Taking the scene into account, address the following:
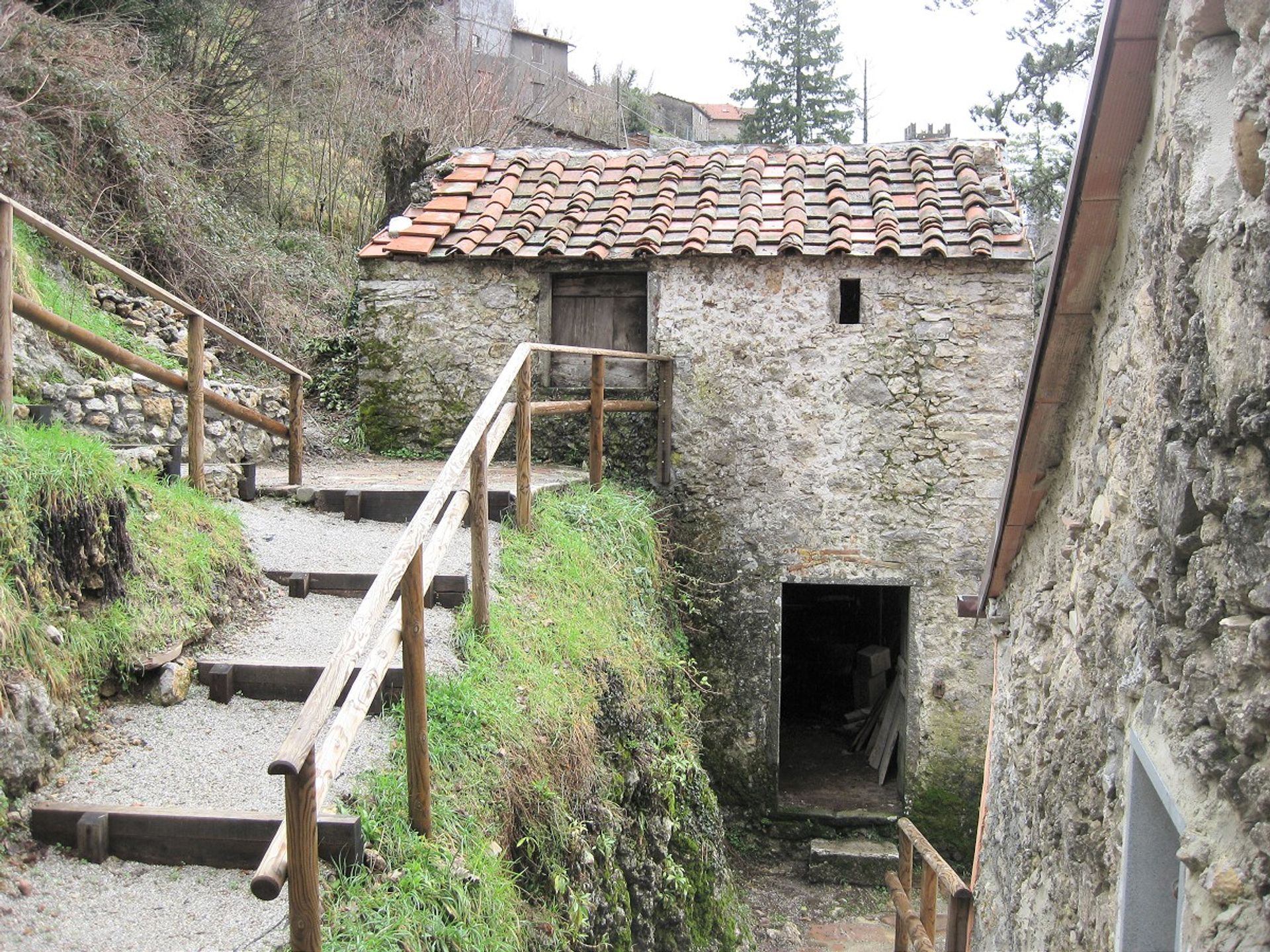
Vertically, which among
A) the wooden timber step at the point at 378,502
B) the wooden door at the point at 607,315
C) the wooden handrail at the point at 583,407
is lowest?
the wooden timber step at the point at 378,502

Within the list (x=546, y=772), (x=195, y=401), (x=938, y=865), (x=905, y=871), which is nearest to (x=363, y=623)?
(x=546, y=772)

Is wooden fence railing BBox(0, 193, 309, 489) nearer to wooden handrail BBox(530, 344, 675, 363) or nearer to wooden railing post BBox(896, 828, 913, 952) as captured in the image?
wooden handrail BBox(530, 344, 675, 363)

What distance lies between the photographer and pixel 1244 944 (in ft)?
4.99

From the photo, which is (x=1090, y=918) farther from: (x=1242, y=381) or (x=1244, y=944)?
(x=1242, y=381)

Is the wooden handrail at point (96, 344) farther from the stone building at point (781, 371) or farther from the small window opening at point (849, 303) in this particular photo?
the small window opening at point (849, 303)

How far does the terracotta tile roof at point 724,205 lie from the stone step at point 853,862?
435cm

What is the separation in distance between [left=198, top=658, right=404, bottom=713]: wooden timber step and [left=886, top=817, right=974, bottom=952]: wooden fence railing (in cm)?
227

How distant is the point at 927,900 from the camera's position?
454cm

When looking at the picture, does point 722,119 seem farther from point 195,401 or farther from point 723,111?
point 195,401

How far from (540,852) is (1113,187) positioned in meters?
2.71

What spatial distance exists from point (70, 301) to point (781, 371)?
518 cm

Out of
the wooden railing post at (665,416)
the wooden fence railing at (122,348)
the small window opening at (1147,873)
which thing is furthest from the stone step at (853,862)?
the small window opening at (1147,873)

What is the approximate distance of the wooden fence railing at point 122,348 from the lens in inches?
173

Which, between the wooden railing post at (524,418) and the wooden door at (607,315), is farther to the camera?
the wooden door at (607,315)
